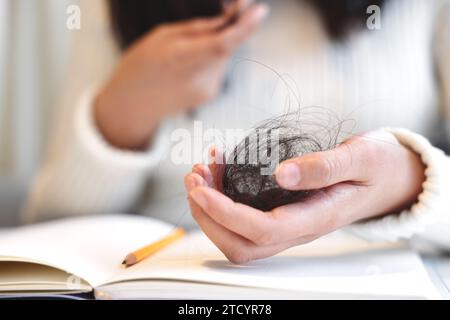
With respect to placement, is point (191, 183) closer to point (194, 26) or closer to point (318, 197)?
point (318, 197)

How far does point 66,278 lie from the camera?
26 centimetres

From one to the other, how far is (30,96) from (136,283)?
0.36 m

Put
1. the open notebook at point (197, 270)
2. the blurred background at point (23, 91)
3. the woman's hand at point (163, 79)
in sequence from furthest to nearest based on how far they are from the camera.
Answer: the blurred background at point (23, 91) < the woman's hand at point (163, 79) < the open notebook at point (197, 270)

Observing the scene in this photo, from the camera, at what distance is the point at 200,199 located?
0.78 feet

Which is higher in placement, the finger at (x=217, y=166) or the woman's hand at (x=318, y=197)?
the finger at (x=217, y=166)

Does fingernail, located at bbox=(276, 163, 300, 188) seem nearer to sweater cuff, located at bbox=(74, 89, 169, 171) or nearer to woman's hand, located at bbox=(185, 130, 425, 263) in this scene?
woman's hand, located at bbox=(185, 130, 425, 263)

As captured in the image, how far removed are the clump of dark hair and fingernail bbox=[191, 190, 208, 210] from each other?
0.02 metres

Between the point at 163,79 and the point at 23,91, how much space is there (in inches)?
7.8

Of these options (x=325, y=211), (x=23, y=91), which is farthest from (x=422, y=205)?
(x=23, y=91)

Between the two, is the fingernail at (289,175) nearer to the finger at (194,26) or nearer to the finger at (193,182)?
the finger at (193,182)

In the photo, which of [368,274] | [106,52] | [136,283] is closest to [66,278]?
[136,283]

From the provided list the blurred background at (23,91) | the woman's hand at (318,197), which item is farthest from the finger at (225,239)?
the blurred background at (23,91)

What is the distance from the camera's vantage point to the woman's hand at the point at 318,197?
0.24 metres
